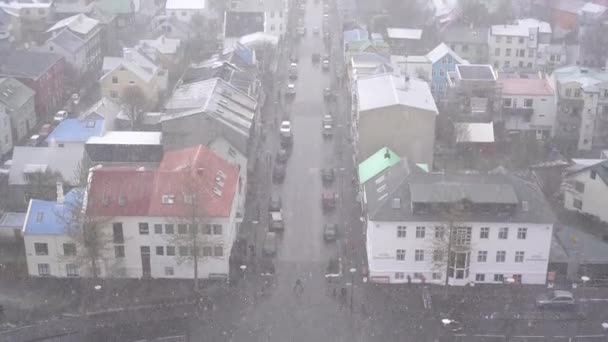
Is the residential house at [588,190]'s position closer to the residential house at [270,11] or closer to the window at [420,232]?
the window at [420,232]

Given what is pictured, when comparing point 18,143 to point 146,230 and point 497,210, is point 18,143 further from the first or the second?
point 497,210

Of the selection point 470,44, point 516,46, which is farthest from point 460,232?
point 516,46

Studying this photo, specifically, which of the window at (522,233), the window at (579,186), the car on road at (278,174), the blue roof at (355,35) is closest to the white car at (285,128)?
the car on road at (278,174)

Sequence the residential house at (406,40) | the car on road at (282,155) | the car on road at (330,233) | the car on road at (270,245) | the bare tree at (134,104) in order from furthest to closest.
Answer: the residential house at (406,40)
the bare tree at (134,104)
the car on road at (282,155)
the car on road at (330,233)
the car on road at (270,245)

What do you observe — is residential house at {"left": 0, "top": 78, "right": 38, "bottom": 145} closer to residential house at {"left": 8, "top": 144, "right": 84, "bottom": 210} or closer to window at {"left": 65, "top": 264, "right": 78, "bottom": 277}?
residential house at {"left": 8, "top": 144, "right": 84, "bottom": 210}

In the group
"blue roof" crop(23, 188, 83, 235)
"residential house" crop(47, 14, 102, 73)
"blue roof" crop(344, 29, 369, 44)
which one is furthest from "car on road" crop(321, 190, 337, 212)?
"residential house" crop(47, 14, 102, 73)

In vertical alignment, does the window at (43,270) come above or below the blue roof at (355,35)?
below
